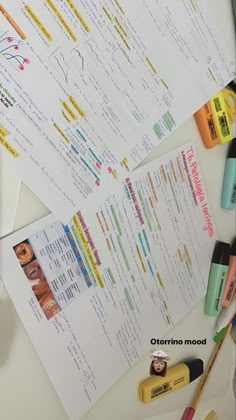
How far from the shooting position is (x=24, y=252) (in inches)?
22.5

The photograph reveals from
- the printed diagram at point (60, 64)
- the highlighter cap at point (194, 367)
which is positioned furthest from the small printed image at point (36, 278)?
the highlighter cap at point (194, 367)

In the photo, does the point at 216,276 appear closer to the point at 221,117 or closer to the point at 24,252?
the point at 221,117

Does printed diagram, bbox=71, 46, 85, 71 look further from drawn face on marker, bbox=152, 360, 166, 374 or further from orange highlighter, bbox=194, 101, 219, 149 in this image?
drawn face on marker, bbox=152, 360, 166, 374

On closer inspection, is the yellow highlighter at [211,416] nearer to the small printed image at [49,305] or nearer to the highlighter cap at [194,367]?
the highlighter cap at [194,367]

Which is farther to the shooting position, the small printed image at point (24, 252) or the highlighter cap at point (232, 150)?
the highlighter cap at point (232, 150)

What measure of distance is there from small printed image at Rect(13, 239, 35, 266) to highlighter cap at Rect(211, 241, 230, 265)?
0.33 meters

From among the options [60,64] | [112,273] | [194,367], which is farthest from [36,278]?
[194,367]

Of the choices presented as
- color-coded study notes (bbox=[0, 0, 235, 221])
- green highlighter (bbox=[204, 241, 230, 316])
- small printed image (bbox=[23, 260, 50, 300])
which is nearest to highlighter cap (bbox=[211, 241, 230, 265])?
green highlighter (bbox=[204, 241, 230, 316])

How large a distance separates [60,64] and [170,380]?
1.43ft

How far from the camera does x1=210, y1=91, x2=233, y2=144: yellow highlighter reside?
764mm

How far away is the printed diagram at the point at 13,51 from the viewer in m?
0.53

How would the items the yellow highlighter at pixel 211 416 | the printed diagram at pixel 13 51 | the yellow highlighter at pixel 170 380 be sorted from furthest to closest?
the yellow highlighter at pixel 211 416, the yellow highlighter at pixel 170 380, the printed diagram at pixel 13 51

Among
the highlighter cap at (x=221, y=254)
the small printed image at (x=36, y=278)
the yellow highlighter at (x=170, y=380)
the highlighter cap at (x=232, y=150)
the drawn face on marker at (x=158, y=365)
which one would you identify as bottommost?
the yellow highlighter at (x=170, y=380)

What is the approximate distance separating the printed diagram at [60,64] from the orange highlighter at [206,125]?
224mm
